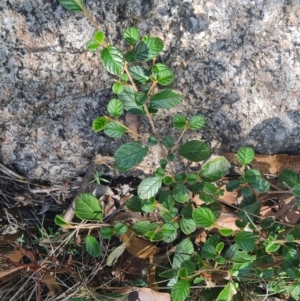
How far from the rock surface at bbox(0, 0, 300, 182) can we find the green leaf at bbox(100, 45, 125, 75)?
0.31m

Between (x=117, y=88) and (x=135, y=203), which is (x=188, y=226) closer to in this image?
(x=135, y=203)

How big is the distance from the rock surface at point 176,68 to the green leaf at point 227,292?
1.84ft

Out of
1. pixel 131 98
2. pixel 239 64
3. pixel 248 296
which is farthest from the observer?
pixel 248 296

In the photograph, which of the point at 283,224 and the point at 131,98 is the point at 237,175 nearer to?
the point at 283,224

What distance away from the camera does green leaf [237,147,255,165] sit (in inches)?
65.6

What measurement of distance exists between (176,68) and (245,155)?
432mm

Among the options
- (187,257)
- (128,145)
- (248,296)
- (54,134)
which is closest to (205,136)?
(128,145)

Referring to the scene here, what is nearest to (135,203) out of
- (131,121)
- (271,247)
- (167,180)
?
(167,180)

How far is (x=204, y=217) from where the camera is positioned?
65.2 inches

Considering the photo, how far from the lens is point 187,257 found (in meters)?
1.80

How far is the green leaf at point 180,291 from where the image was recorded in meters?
1.66

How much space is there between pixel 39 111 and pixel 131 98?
454 mm

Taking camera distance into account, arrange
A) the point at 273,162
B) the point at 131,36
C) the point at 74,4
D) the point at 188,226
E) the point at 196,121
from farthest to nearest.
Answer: the point at 273,162, the point at 188,226, the point at 196,121, the point at 131,36, the point at 74,4

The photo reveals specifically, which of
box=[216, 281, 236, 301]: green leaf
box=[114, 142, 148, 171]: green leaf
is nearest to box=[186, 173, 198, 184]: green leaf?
box=[114, 142, 148, 171]: green leaf
